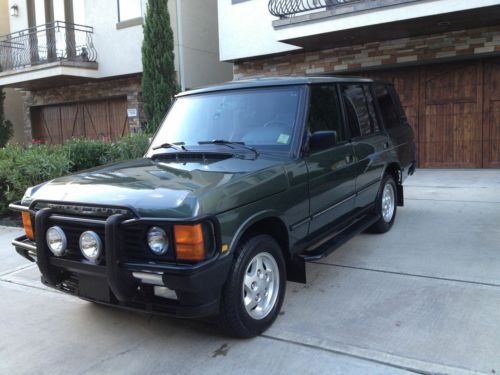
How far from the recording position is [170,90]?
43.1 feet

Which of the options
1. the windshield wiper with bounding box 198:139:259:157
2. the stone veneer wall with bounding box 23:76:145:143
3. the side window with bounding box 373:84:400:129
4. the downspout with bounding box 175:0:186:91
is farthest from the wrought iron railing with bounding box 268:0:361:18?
the windshield wiper with bounding box 198:139:259:157

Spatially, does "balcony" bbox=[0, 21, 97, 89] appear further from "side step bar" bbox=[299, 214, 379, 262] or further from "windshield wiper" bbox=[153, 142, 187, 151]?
"side step bar" bbox=[299, 214, 379, 262]

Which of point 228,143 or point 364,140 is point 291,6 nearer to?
point 364,140

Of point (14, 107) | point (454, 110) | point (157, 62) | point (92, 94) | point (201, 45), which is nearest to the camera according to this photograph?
point (454, 110)

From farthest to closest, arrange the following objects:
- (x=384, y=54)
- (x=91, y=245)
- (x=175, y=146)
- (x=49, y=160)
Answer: (x=384, y=54) < (x=49, y=160) < (x=175, y=146) < (x=91, y=245)

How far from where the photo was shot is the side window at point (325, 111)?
4.25 meters

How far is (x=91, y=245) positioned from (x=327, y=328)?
6.00 ft

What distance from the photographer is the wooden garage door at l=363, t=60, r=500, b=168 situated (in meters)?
11.0

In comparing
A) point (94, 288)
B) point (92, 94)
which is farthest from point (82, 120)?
point (94, 288)

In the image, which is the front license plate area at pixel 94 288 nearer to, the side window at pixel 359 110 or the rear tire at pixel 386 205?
the side window at pixel 359 110

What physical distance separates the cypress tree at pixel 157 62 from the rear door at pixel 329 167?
877 cm

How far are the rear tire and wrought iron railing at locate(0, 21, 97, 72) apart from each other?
1182 centimetres

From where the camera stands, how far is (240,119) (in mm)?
4320

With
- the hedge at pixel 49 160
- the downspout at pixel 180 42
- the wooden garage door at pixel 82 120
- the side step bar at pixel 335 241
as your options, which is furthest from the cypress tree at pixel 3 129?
the side step bar at pixel 335 241
